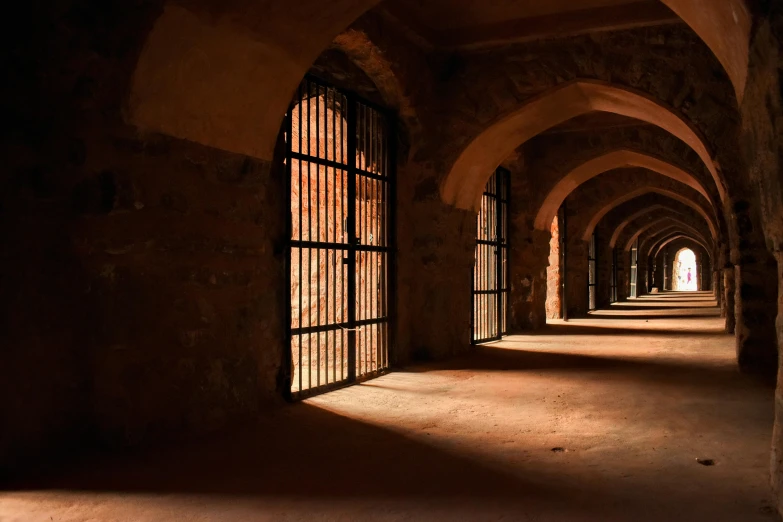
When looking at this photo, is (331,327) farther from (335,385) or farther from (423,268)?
(423,268)

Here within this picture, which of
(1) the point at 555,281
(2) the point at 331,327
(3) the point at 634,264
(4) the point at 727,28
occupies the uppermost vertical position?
(4) the point at 727,28

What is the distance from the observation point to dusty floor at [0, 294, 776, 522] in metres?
2.63

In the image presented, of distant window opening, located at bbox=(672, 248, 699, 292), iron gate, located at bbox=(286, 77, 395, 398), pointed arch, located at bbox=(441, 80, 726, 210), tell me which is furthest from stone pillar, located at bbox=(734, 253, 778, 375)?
distant window opening, located at bbox=(672, 248, 699, 292)

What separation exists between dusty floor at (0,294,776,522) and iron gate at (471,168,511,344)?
11.2ft

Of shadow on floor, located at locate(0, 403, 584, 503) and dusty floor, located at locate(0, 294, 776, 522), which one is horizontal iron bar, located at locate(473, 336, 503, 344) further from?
shadow on floor, located at locate(0, 403, 584, 503)

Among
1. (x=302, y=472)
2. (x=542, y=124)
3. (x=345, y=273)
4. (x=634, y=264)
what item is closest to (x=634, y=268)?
(x=634, y=264)

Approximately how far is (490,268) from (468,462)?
20.5 feet

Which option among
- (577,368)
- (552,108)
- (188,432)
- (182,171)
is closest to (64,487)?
(188,432)

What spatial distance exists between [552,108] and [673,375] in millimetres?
3155

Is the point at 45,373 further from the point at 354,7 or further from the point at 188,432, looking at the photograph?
the point at 354,7

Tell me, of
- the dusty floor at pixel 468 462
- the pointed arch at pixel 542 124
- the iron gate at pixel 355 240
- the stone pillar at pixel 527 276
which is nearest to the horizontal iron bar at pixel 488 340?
the stone pillar at pixel 527 276

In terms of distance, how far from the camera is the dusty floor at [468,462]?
2.63 metres

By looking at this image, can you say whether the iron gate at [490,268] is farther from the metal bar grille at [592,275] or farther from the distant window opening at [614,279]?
the distant window opening at [614,279]

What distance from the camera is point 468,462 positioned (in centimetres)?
330
